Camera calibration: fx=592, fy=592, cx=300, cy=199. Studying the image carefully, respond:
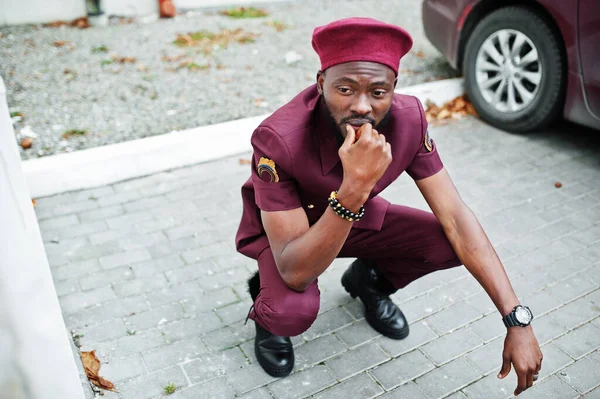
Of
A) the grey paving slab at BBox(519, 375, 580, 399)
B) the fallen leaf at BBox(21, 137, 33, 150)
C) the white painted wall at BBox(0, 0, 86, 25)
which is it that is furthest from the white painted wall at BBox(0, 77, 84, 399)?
the white painted wall at BBox(0, 0, 86, 25)

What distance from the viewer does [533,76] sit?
479 centimetres

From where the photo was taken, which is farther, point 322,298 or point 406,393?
point 322,298

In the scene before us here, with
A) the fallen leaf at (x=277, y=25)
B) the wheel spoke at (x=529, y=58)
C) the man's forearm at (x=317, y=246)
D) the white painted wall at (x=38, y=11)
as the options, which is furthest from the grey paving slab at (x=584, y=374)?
the white painted wall at (x=38, y=11)

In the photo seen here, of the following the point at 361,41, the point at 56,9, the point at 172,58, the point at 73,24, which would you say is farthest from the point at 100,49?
the point at 361,41

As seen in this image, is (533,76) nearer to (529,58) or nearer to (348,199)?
(529,58)

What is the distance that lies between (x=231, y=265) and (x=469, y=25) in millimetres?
3268

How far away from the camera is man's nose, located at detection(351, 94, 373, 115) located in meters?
2.11

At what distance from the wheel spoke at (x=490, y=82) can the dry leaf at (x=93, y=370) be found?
388 cm

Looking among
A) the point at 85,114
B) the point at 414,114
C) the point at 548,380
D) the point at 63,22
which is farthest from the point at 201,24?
the point at 548,380

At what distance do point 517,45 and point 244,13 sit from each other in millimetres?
3862

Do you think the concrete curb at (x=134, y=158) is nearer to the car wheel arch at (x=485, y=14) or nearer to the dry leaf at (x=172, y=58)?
the dry leaf at (x=172, y=58)

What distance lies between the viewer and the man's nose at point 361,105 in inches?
83.0

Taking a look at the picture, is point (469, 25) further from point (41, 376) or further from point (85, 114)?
point (41, 376)

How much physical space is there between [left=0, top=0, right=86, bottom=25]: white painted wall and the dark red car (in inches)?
159
